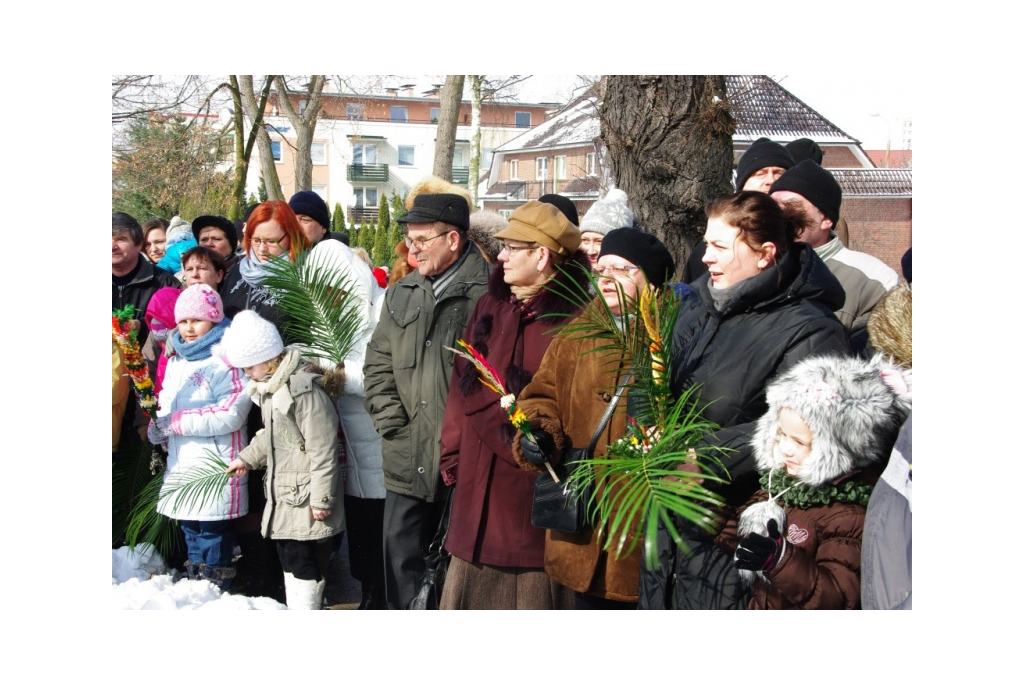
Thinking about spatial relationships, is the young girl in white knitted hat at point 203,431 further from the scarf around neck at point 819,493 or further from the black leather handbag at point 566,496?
the scarf around neck at point 819,493

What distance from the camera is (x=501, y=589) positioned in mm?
3467

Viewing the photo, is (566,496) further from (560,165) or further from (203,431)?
(560,165)

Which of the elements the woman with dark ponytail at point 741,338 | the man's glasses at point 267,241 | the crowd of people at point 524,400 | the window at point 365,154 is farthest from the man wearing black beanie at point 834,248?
the window at point 365,154

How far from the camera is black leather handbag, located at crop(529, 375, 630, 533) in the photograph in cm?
310

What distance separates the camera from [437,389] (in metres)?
3.88

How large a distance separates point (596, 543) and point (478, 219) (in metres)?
1.98

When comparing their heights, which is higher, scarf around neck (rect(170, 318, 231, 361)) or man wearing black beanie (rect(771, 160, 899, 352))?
man wearing black beanie (rect(771, 160, 899, 352))

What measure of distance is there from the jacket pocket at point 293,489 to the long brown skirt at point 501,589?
849mm

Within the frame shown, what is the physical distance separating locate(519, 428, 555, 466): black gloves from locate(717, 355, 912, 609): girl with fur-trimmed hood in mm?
758

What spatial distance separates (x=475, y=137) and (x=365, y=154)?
141 cm

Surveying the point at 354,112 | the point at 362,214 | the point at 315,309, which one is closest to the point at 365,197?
the point at 362,214

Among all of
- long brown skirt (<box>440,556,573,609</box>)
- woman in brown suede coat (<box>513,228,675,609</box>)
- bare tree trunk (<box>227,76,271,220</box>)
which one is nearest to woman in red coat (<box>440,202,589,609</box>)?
long brown skirt (<box>440,556,573,609</box>)

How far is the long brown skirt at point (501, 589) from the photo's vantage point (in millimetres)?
3418

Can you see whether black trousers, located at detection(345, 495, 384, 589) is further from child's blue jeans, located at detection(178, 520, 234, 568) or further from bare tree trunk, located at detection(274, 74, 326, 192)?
bare tree trunk, located at detection(274, 74, 326, 192)
